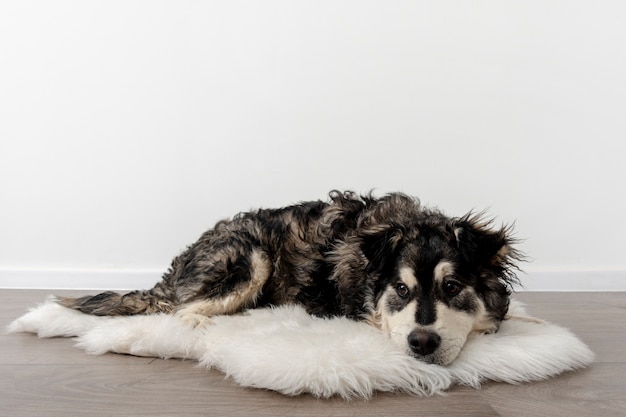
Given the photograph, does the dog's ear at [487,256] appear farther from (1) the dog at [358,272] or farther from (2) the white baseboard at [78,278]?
(2) the white baseboard at [78,278]

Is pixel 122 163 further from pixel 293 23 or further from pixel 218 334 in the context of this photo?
pixel 218 334

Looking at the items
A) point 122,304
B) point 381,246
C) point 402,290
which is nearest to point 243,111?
point 122,304

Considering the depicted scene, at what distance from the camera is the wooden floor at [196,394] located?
212 centimetres

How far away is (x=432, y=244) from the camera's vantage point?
9.84ft

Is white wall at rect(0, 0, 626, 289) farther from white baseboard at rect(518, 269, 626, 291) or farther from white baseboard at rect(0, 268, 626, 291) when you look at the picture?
white baseboard at rect(518, 269, 626, 291)

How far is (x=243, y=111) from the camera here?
17.0ft

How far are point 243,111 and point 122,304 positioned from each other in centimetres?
231

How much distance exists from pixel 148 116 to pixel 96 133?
496 millimetres

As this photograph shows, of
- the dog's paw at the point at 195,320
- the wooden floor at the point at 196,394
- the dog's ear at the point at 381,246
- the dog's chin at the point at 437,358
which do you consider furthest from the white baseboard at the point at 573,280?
the dog's paw at the point at 195,320

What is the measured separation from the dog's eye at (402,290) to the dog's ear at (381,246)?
173mm

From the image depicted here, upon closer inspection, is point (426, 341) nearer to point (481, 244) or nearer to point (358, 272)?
point (481, 244)

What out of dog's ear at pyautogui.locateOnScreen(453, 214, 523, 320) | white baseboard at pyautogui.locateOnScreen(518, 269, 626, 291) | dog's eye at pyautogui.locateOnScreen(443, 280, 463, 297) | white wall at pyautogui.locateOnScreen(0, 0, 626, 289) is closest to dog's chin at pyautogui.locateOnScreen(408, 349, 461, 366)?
dog's eye at pyautogui.locateOnScreen(443, 280, 463, 297)

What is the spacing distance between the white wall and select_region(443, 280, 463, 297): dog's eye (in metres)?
2.43

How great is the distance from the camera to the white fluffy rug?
234 centimetres
